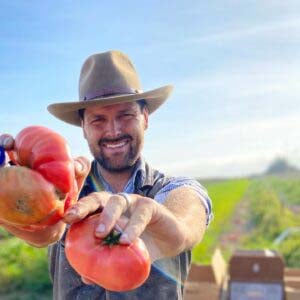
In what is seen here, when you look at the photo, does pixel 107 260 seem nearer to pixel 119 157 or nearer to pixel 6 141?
pixel 6 141

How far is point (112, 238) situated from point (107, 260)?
5 centimetres

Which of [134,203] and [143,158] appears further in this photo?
[143,158]

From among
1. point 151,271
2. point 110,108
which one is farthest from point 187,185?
point 110,108

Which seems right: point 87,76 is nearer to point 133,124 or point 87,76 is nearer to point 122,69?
point 122,69

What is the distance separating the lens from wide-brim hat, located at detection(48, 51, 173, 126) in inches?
91.3

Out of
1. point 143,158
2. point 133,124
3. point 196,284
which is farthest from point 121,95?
point 196,284

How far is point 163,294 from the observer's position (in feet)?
6.54

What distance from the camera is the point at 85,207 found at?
1.25 meters

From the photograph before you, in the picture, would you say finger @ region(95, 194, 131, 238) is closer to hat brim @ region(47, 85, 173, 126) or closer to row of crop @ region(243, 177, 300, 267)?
hat brim @ region(47, 85, 173, 126)

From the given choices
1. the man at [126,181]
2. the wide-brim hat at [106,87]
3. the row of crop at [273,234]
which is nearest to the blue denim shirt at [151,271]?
the man at [126,181]

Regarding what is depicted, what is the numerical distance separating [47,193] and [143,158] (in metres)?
1.12

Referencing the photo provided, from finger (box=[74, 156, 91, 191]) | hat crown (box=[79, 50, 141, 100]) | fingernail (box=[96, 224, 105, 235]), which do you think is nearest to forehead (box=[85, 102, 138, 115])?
hat crown (box=[79, 50, 141, 100])

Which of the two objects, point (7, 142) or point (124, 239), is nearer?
point (124, 239)

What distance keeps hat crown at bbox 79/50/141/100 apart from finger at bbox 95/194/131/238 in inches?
45.1
